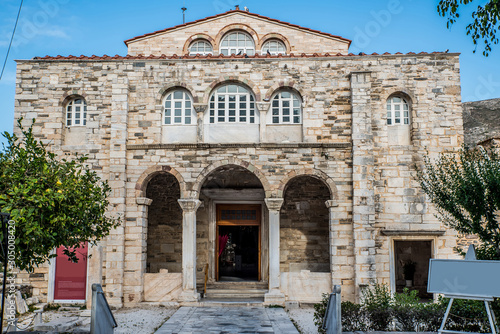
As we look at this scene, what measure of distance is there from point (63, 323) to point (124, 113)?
20.0ft

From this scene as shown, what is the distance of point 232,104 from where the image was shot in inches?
565

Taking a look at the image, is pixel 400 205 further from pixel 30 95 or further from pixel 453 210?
pixel 30 95

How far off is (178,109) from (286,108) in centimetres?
334

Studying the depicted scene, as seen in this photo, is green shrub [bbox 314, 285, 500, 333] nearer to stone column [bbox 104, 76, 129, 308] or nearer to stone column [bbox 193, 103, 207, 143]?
stone column [bbox 104, 76, 129, 308]

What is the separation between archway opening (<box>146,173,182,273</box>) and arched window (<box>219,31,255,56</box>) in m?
6.09

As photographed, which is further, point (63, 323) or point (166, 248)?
point (166, 248)

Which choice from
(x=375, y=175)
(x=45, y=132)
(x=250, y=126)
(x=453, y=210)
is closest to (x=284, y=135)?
(x=250, y=126)

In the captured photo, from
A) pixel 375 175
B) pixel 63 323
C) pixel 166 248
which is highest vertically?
pixel 375 175

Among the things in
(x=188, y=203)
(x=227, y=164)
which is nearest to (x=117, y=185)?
(x=188, y=203)

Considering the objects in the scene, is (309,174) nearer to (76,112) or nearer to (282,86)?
(282,86)

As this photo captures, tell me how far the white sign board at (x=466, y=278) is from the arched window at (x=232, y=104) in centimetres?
785

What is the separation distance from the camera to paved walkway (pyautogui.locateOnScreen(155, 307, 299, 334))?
10.0 metres

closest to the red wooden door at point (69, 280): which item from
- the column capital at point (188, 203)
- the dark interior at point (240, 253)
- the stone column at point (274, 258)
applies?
the column capital at point (188, 203)

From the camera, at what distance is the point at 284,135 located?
14102 millimetres
